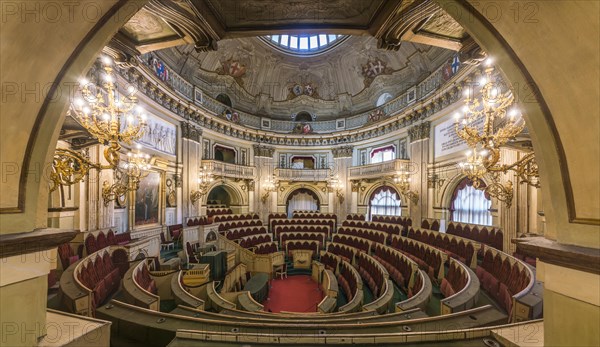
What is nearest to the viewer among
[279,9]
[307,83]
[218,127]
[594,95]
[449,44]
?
[594,95]

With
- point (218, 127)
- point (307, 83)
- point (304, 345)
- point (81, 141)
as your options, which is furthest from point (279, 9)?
point (307, 83)

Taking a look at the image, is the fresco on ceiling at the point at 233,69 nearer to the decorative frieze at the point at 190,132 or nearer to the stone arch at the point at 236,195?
the decorative frieze at the point at 190,132

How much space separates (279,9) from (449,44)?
2.71 metres

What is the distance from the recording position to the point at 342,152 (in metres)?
17.9

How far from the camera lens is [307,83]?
1838 centimetres

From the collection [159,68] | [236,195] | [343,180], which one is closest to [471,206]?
[343,180]

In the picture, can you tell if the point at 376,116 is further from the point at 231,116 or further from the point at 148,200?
the point at 148,200

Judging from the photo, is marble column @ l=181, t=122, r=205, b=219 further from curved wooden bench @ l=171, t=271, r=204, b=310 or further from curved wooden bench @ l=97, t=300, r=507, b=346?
curved wooden bench @ l=97, t=300, r=507, b=346

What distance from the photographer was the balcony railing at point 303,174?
17938mm

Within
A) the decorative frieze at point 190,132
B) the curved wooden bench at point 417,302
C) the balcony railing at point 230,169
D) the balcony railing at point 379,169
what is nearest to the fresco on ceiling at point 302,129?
the balcony railing at point 230,169

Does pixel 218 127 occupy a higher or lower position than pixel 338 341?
higher

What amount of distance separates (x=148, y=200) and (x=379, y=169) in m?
12.8

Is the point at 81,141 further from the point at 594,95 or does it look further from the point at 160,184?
the point at 594,95

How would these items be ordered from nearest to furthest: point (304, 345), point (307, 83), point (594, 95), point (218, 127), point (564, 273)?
Result: point (594, 95)
point (564, 273)
point (304, 345)
point (218, 127)
point (307, 83)
